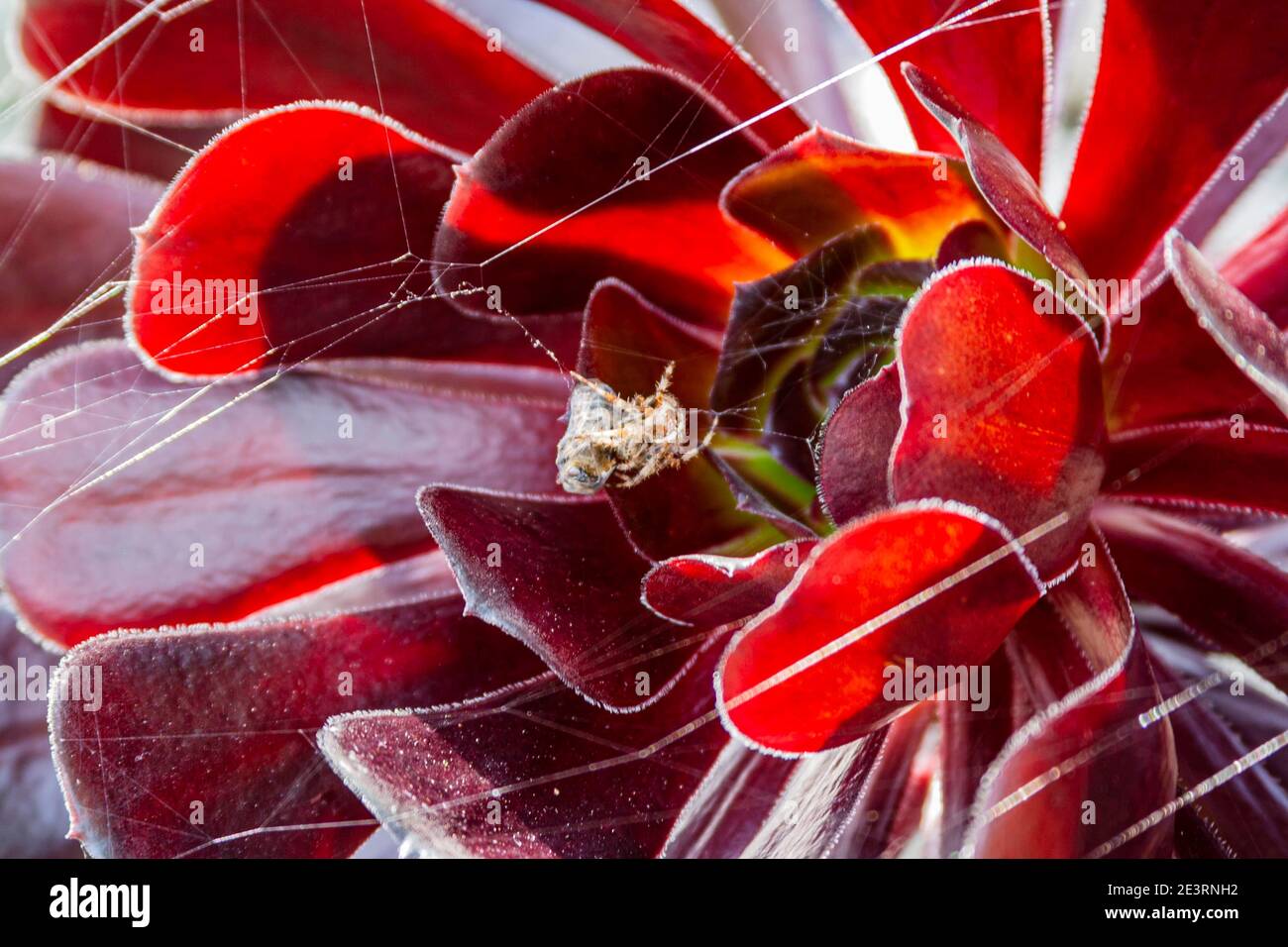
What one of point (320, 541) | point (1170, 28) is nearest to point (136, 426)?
point (320, 541)

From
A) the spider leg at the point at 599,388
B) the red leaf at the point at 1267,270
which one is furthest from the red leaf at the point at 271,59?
the red leaf at the point at 1267,270

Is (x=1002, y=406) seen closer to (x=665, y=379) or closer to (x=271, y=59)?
(x=665, y=379)

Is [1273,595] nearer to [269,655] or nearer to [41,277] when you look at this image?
[269,655]

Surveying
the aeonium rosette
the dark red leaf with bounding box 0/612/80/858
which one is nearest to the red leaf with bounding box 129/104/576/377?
the aeonium rosette

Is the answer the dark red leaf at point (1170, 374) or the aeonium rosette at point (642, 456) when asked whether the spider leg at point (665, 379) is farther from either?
the dark red leaf at point (1170, 374)

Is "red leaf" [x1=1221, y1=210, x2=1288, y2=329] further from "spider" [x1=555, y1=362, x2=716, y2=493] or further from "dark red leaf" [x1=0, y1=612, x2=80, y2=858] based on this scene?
"dark red leaf" [x1=0, y1=612, x2=80, y2=858]
